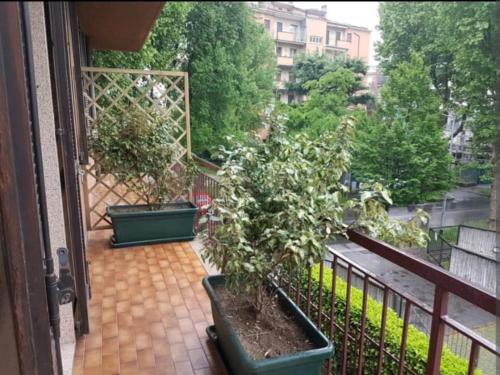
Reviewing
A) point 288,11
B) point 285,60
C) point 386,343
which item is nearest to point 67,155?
point 285,60

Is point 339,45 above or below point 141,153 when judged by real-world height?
above

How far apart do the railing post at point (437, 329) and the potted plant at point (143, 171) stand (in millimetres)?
2508

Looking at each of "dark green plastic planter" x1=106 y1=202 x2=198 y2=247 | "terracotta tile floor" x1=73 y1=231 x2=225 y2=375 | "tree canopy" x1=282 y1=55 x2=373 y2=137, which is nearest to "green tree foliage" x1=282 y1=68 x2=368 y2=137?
"tree canopy" x1=282 y1=55 x2=373 y2=137

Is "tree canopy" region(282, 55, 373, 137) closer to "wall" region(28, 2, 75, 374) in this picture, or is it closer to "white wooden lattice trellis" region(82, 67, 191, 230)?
"wall" region(28, 2, 75, 374)

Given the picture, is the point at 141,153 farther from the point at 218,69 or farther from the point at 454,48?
the point at 454,48

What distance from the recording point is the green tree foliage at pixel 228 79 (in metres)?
1.33

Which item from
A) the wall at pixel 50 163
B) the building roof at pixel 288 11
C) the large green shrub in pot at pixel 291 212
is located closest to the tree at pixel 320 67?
the large green shrub in pot at pixel 291 212

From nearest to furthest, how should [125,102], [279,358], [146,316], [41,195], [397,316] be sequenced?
[41,195]
[279,358]
[146,316]
[397,316]
[125,102]

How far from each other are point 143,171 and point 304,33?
2817 mm

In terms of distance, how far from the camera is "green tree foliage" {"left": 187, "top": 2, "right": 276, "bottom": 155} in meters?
1.33

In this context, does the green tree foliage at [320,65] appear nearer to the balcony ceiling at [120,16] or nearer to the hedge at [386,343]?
the balcony ceiling at [120,16]

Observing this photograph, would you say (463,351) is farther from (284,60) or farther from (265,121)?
(284,60)

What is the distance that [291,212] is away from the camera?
4.39 ft

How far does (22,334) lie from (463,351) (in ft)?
9.95
